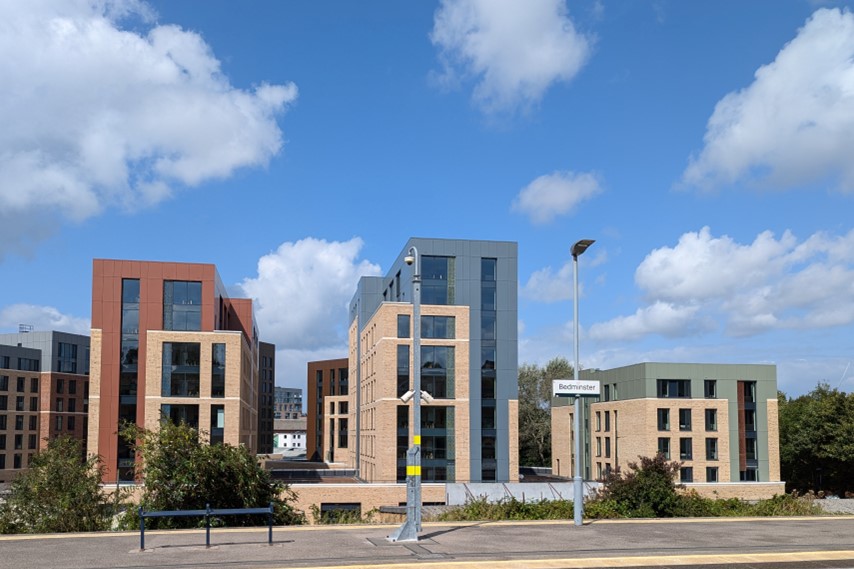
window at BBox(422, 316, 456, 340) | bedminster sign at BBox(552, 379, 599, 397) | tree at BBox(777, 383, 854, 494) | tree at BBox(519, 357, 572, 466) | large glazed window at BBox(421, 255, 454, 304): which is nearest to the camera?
bedminster sign at BBox(552, 379, 599, 397)

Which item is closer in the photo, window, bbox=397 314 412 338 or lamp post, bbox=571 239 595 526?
lamp post, bbox=571 239 595 526

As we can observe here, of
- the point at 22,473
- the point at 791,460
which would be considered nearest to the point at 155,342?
the point at 22,473

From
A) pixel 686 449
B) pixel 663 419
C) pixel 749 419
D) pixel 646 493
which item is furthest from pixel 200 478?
pixel 749 419

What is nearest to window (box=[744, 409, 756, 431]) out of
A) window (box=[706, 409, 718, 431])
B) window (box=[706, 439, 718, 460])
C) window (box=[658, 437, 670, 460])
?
window (box=[706, 409, 718, 431])

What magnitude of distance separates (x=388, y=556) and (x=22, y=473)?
16.6 meters

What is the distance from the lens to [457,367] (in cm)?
6475

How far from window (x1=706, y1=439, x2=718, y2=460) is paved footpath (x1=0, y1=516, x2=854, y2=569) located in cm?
5216

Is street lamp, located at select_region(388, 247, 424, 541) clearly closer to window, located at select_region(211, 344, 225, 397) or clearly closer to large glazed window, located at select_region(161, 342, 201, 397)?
window, located at select_region(211, 344, 225, 397)

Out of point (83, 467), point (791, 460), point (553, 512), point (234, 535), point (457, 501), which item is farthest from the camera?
point (791, 460)

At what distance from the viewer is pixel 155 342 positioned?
5994 cm

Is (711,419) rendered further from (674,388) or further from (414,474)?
(414,474)

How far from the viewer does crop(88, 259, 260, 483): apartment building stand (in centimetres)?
5953

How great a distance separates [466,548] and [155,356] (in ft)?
152

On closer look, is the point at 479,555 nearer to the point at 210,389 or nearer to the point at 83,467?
the point at 83,467
